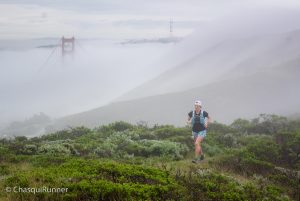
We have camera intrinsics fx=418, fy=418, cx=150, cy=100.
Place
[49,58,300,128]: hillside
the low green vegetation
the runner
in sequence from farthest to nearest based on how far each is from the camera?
[49,58,300,128]: hillside < the runner < the low green vegetation

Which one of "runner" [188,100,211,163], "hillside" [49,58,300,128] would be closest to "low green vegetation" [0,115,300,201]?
"runner" [188,100,211,163]

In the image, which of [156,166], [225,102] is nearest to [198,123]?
[156,166]

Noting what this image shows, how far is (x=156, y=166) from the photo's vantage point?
575 inches

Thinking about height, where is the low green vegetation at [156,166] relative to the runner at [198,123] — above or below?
below

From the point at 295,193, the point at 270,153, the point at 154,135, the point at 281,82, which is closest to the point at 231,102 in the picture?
the point at 281,82

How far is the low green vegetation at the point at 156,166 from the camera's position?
399 inches

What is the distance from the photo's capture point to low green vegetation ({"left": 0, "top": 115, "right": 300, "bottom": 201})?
10125 millimetres

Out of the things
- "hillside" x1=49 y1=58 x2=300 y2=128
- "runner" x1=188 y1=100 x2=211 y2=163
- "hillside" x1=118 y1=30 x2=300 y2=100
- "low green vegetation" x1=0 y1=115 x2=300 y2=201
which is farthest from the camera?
"hillside" x1=118 y1=30 x2=300 y2=100

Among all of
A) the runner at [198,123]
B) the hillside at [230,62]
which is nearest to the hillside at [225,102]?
the hillside at [230,62]

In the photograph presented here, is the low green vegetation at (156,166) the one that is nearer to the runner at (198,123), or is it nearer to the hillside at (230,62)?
the runner at (198,123)

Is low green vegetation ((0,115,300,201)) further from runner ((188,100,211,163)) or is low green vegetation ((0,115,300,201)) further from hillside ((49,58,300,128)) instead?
hillside ((49,58,300,128))

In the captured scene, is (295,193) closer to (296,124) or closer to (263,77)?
(296,124)

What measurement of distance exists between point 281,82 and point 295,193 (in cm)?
5722

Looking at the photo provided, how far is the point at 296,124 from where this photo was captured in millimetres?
27422
